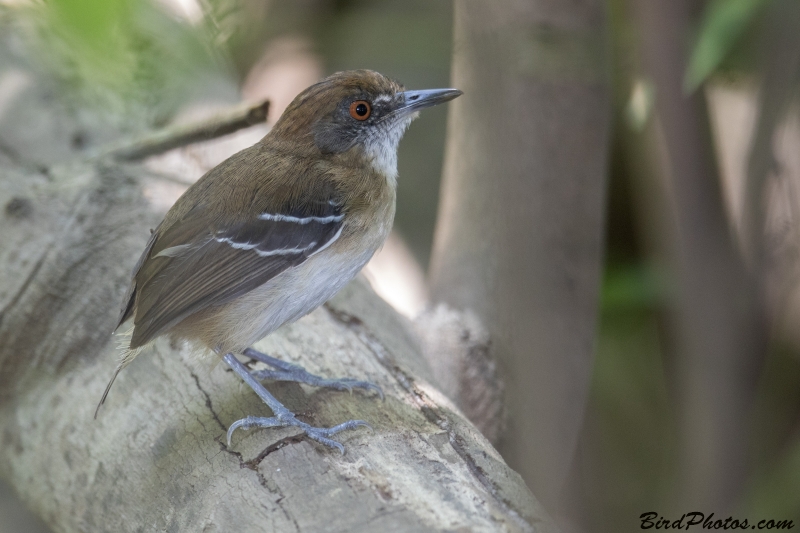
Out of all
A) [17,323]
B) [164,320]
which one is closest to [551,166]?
[164,320]

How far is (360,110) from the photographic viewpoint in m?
2.69

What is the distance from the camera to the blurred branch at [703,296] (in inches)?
106

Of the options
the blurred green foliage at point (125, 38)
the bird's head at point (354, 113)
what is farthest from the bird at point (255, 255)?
the blurred green foliage at point (125, 38)

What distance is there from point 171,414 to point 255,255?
56cm

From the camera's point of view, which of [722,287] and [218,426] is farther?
[722,287]

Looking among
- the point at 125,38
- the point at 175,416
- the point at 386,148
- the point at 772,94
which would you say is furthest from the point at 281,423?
the point at 772,94

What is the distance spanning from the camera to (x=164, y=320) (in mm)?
2223

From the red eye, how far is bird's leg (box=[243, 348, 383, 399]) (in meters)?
0.93

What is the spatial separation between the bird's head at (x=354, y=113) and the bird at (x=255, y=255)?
103 mm

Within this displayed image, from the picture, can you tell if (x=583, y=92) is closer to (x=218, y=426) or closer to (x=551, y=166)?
(x=551, y=166)

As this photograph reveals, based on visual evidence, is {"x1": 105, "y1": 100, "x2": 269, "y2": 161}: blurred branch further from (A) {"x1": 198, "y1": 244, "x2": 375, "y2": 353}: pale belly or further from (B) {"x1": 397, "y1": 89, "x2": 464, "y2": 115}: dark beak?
(A) {"x1": 198, "y1": 244, "x2": 375, "y2": 353}: pale belly

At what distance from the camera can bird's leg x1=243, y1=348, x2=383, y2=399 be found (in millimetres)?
2266

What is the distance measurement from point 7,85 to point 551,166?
255 centimetres

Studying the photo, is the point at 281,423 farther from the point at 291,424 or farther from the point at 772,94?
the point at 772,94
